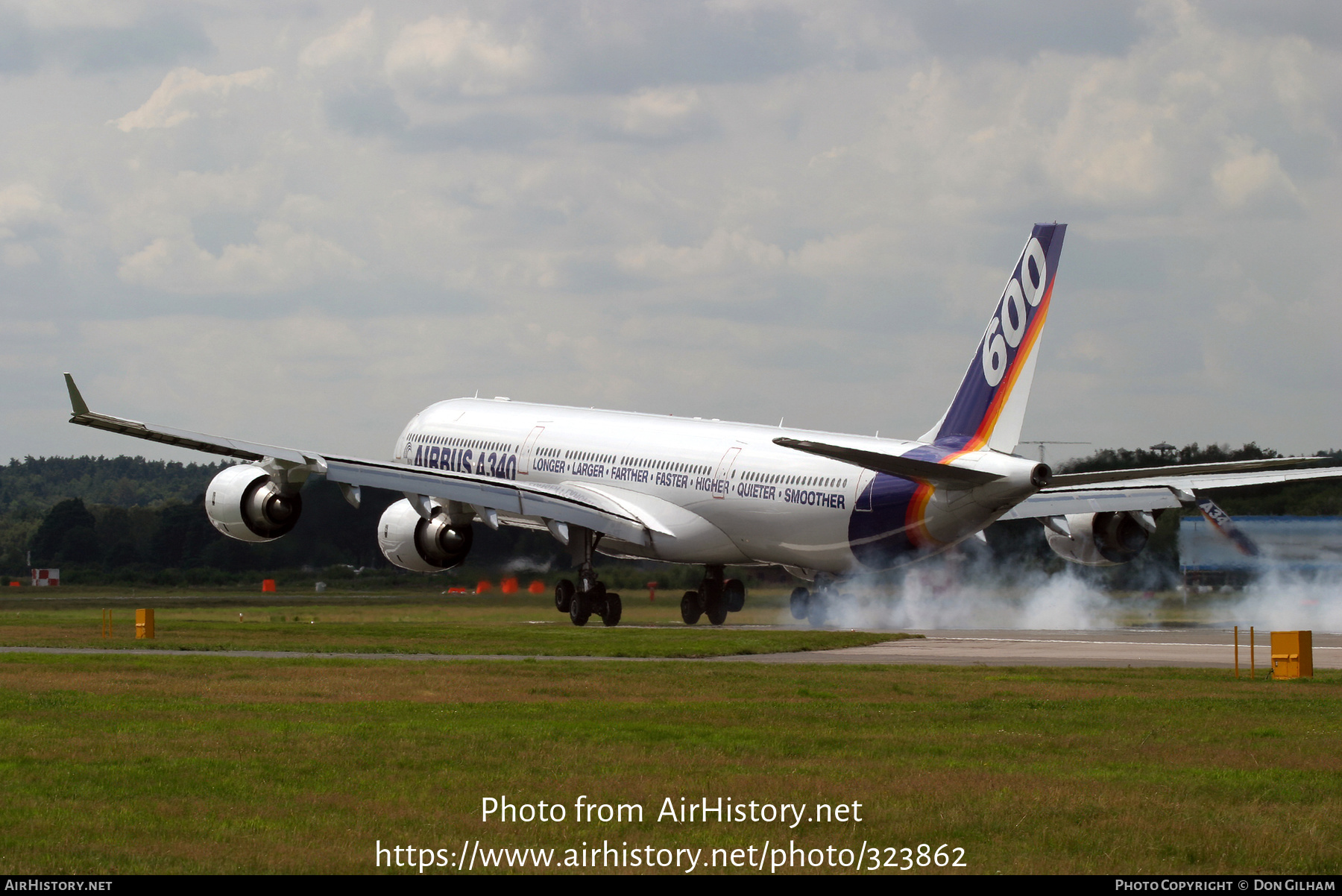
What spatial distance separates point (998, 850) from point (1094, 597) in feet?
130

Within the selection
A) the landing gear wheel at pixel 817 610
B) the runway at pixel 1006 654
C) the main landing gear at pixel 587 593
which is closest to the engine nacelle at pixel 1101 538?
the runway at pixel 1006 654

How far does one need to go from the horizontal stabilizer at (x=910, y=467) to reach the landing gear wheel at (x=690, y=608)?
11594 mm

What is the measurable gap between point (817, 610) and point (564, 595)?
684 centimetres

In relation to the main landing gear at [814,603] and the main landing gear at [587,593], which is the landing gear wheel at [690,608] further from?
the main landing gear at [814,603]

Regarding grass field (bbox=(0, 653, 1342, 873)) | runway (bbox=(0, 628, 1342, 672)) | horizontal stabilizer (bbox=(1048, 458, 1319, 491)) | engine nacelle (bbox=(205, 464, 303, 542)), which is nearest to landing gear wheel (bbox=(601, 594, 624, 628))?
engine nacelle (bbox=(205, 464, 303, 542))

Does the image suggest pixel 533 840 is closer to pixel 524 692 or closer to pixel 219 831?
pixel 219 831

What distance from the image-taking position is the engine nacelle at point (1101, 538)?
147 feet

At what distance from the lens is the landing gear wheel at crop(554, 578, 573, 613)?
46.0 m

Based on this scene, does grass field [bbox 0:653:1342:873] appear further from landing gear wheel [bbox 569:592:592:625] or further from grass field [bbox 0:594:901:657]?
landing gear wheel [bbox 569:592:592:625]

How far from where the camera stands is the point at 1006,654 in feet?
112

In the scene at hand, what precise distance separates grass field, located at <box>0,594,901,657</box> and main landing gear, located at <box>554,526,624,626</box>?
0.72m

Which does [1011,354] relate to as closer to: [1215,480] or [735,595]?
[1215,480]

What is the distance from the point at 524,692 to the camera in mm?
24812
